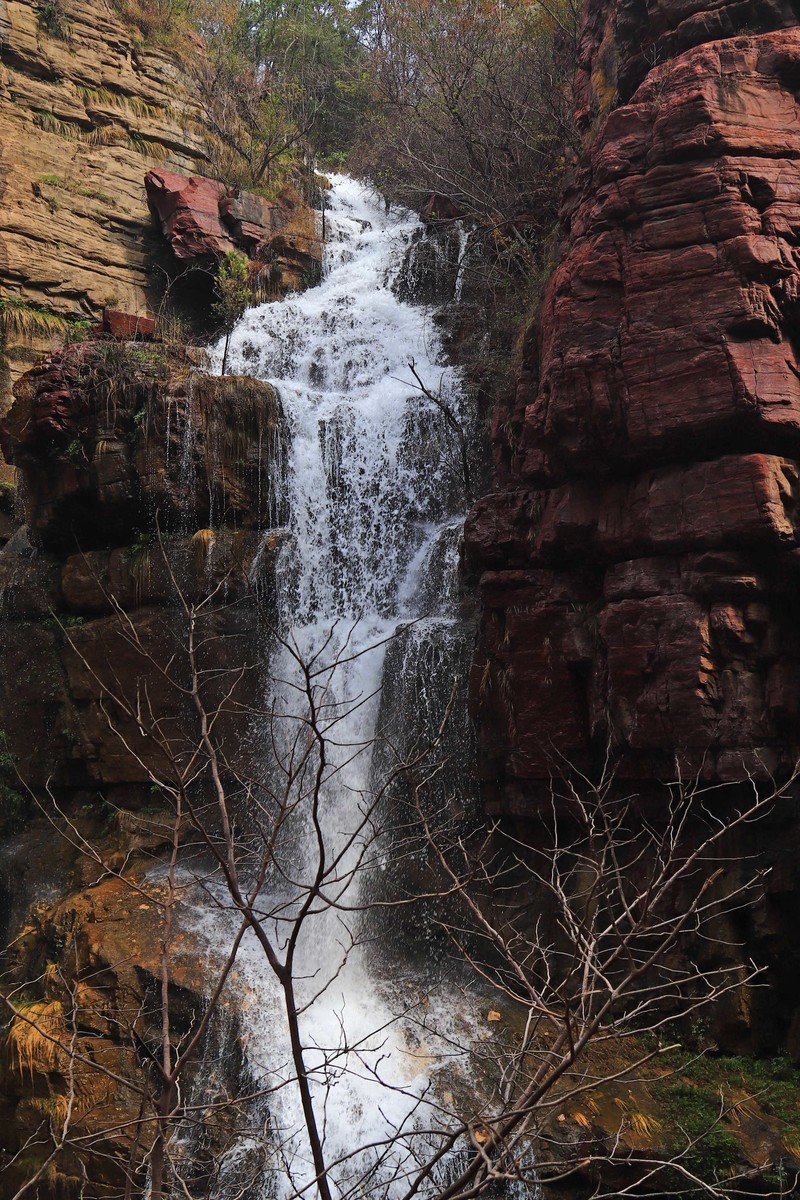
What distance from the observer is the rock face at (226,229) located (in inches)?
757

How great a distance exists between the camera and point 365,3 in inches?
1094

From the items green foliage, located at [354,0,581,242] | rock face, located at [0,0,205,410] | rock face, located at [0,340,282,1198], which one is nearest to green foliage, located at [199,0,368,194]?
rock face, located at [0,0,205,410]

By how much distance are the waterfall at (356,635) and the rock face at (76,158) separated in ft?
11.2

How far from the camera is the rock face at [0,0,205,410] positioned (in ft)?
59.8

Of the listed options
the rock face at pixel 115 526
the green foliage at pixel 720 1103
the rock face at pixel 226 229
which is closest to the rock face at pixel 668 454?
the green foliage at pixel 720 1103

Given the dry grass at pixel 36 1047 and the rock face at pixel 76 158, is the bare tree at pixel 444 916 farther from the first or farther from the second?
the rock face at pixel 76 158

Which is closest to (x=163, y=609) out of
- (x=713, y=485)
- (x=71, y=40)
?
(x=713, y=485)

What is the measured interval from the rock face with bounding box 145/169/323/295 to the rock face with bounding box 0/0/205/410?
78cm

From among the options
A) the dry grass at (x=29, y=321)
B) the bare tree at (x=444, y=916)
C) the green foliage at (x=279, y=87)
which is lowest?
the bare tree at (x=444, y=916)

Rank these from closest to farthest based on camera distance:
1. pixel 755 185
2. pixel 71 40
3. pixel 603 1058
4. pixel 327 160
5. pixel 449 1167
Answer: pixel 449 1167 < pixel 603 1058 < pixel 755 185 < pixel 71 40 < pixel 327 160

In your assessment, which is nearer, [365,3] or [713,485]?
[713,485]

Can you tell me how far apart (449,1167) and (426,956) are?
260 cm

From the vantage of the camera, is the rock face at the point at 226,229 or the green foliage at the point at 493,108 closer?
the green foliage at the point at 493,108

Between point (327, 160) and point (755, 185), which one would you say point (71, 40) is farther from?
point (755, 185)
